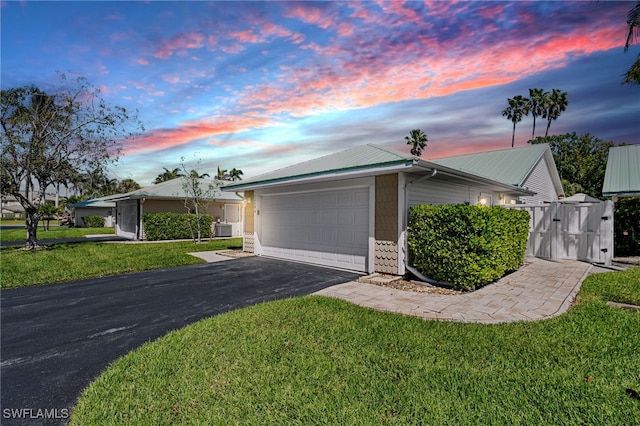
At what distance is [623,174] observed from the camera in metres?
15.5

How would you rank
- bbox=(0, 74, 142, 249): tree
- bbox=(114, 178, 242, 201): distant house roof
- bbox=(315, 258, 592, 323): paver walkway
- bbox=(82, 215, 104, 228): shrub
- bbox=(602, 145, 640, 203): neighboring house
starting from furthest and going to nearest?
1. bbox=(82, 215, 104, 228): shrub
2. bbox=(114, 178, 242, 201): distant house roof
3. bbox=(602, 145, 640, 203): neighboring house
4. bbox=(0, 74, 142, 249): tree
5. bbox=(315, 258, 592, 323): paver walkway

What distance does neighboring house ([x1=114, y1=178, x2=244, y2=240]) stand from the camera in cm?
1980

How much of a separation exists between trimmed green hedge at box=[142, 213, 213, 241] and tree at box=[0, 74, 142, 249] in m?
4.88

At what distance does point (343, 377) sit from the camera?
2998 mm

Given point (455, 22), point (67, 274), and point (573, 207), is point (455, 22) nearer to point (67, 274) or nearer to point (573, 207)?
point (573, 207)

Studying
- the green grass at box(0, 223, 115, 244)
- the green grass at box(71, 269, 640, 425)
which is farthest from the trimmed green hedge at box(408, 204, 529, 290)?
the green grass at box(0, 223, 115, 244)

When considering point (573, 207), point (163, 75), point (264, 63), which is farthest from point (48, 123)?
point (573, 207)

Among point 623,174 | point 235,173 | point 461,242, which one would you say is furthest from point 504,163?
point 235,173

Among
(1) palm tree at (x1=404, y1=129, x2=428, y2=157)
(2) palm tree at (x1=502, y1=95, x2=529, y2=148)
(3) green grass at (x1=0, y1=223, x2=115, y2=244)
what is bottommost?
(3) green grass at (x1=0, y1=223, x2=115, y2=244)

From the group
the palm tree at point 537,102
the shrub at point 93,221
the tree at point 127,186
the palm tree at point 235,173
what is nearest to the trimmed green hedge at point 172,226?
the shrub at point 93,221

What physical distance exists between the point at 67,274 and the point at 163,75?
21.5 ft

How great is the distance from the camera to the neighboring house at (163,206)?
1980 centimetres

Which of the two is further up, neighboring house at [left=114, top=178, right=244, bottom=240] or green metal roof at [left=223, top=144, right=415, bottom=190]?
green metal roof at [left=223, top=144, right=415, bottom=190]

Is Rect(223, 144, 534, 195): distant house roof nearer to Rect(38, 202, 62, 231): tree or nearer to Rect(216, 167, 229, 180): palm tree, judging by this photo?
Rect(38, 202, 62, 231): tree
